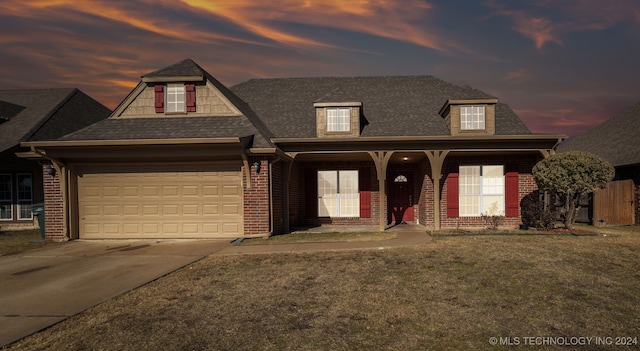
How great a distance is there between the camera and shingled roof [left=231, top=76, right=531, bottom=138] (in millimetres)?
13914

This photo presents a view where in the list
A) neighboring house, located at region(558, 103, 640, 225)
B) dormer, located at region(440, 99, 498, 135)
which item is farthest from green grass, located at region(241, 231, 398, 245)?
neighboring house, located at region(558, 103, 640, 225)

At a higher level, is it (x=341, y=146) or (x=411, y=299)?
(x=341, y=146)

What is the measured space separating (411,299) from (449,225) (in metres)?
9.39

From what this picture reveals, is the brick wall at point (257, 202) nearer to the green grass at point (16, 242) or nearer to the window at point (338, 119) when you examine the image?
the window at point (338, 119)

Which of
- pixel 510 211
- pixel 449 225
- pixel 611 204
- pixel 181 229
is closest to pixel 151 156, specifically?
pixel 181 229

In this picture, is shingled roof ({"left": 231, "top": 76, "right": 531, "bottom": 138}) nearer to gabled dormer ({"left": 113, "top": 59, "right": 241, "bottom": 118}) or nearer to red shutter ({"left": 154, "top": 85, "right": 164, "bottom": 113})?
gabled dormer ({"left": 113, "top": 59, "right": 241, "bottom": 118})

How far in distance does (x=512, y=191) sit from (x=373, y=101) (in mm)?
7006

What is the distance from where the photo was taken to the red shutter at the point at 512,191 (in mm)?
13453

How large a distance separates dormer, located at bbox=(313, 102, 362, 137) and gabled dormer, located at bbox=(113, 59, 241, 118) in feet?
10.4

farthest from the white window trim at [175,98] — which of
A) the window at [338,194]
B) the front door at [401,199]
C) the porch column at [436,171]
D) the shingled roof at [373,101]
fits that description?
the front door at [401,199]

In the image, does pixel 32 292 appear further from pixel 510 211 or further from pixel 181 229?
pixel 510 211

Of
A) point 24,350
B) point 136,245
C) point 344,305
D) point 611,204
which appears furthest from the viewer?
point 611,204

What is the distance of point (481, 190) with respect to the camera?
13664 millimetres

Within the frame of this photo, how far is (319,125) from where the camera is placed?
44.7 ft
